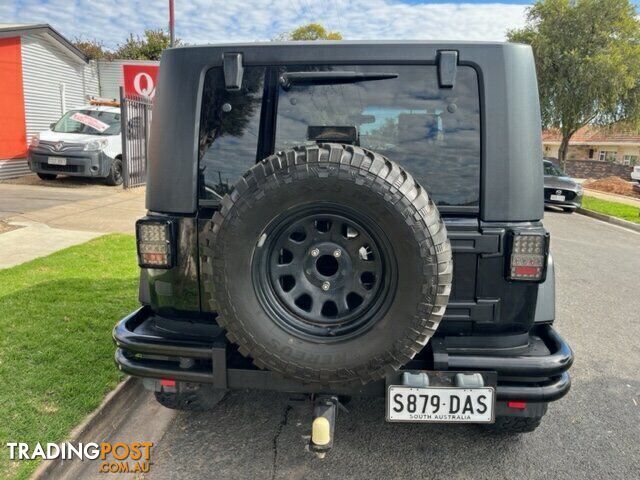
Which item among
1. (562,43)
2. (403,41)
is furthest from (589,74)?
(403,41)

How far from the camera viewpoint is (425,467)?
2.66 metres

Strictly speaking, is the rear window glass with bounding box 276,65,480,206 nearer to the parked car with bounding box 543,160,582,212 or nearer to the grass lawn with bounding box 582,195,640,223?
the grass lawn with bounding box 582,195,640,223

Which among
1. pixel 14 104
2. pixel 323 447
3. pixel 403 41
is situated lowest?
pixel 323 447

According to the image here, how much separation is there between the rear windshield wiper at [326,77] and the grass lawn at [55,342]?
2.21 m

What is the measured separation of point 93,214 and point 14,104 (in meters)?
7.27

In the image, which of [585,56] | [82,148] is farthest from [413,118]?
[585,56]

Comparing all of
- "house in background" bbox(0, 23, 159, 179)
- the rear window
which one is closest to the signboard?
"house in background" bbox(0, 23, 159, 179)

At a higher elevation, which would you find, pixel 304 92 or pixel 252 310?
pixel 304 92

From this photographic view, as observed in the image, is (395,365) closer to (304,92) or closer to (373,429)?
(373,429)

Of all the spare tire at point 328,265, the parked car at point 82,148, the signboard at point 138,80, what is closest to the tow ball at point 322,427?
the spare tire at point 328,265

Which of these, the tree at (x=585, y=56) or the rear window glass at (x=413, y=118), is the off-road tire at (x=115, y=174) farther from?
the tree at (x=585, y=56)

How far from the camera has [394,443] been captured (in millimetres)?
2863

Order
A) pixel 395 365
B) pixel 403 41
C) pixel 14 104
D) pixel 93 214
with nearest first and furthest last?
pixel 395 365 → pixel 403 41 → pixel 93 214 → pixel 14 104

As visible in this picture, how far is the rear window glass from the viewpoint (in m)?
2.31
